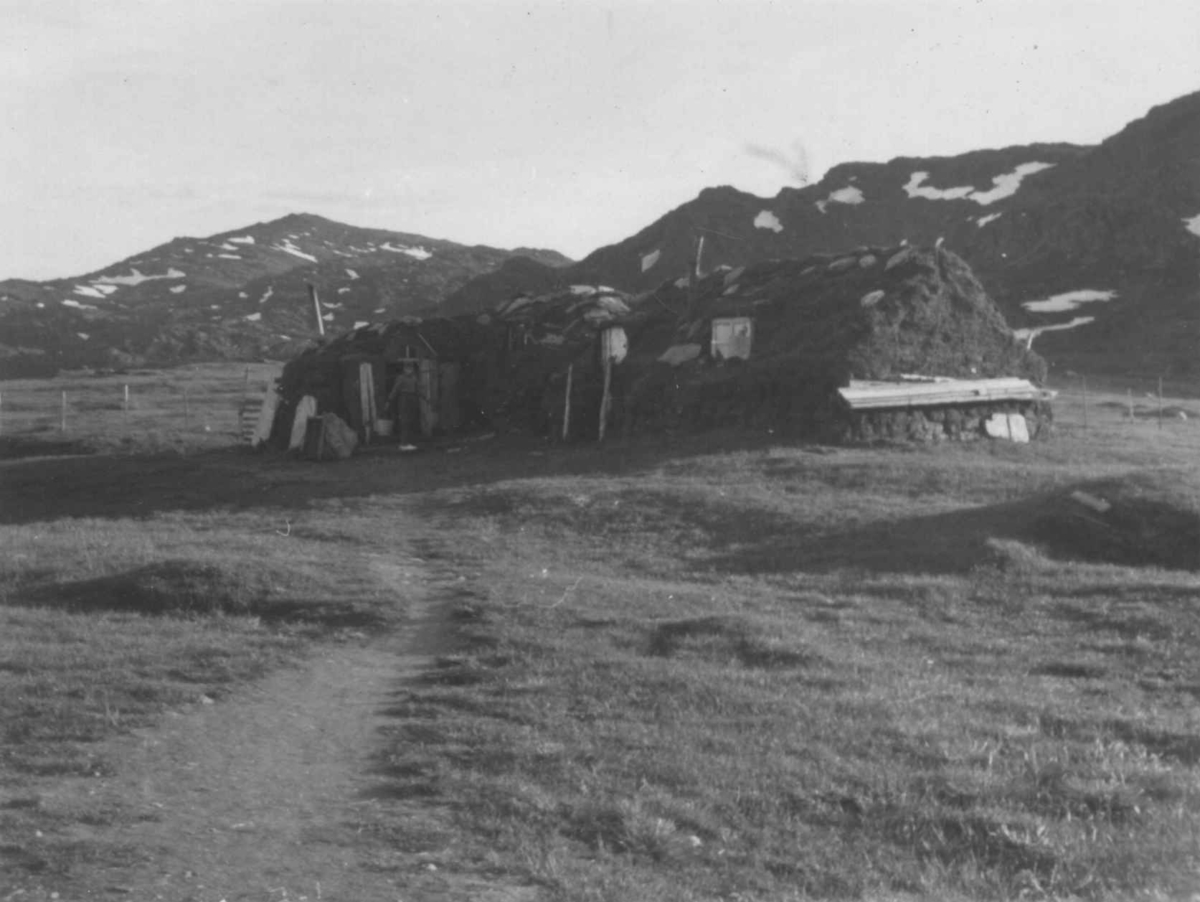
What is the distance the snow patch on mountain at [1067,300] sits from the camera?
7706 centimetres

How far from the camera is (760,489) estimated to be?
80.7 feet

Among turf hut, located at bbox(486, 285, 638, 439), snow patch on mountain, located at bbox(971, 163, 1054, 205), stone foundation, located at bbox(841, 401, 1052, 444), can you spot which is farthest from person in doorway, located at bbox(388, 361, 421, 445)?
snow patch on mountain, located at bbox(971, 163, 1054, 205)

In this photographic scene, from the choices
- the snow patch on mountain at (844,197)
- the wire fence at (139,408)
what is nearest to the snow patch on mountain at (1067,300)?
the snow patch on mountain at (844,197)

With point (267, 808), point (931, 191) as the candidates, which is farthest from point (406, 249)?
point (267, 808)

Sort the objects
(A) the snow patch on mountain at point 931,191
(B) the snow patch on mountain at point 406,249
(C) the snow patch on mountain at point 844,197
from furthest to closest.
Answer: (B) the snow patch on mountain at point 406,249, (A) the snow patch on mountain at point 931,191, (C) the snow patch on mountain at point 844,197

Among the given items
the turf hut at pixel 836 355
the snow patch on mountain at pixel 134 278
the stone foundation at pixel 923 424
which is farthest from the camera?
the snow patch on mountain at pixel 134 278

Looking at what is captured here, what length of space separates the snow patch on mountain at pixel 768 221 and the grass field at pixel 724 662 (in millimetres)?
70350

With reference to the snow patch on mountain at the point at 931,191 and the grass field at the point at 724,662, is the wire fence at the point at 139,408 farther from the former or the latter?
the snow patch on mountain at the point at 931,191

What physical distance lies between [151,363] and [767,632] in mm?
89019

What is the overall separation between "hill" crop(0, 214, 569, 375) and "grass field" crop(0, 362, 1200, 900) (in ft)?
269

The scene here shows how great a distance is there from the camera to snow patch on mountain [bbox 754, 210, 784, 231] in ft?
317

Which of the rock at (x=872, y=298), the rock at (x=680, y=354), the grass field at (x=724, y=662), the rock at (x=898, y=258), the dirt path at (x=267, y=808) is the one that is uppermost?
the rock at (x=898, y=258)

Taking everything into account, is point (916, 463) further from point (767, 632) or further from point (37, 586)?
point (37, 586)

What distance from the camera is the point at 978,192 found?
102 meters
